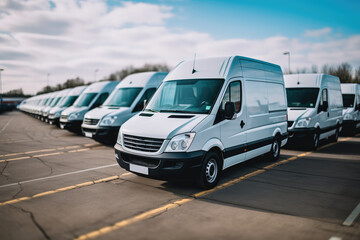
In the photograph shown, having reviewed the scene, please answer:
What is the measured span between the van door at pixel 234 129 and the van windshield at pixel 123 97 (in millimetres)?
5692

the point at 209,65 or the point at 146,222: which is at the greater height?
the point at 209,65

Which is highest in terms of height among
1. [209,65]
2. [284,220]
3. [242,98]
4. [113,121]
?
[209,65]

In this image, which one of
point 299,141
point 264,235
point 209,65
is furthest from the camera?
point 299,141

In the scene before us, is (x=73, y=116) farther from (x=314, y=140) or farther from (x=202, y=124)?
(x=314, y=140)

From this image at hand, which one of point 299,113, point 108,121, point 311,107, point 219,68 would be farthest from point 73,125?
point 311,107

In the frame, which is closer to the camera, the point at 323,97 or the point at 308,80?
the point at 323,97

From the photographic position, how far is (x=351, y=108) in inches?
595

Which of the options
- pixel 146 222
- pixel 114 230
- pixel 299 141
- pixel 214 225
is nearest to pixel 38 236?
pixel 114 230

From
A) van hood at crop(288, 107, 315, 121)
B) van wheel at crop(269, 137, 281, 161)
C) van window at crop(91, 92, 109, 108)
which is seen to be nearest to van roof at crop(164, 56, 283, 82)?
van wheel at crop(269, 137, 281, 161)

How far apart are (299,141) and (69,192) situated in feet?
24.9

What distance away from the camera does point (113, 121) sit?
1040 centimetres

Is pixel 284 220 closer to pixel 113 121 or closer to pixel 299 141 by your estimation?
pixel 299 141

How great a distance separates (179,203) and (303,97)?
24.8 feet

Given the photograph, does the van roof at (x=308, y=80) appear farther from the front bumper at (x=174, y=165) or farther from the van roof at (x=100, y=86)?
the van roof at (x=100, y=86)
